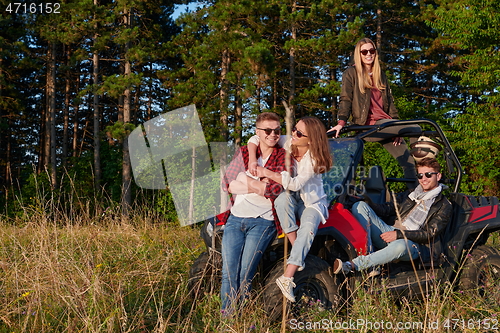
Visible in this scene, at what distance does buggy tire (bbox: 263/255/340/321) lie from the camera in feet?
11.2

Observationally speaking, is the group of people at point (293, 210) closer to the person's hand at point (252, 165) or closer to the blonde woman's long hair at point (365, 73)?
the person's hand at point (252, 165)

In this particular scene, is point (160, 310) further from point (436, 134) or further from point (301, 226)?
point (436, 134)

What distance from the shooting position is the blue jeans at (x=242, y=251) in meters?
3.48

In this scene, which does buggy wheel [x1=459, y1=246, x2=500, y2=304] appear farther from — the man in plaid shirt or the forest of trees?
the forest of trees

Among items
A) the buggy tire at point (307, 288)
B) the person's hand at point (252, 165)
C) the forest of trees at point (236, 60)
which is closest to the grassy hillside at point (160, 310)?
the buggy tire at point (307, 288)

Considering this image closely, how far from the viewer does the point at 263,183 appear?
3.54m

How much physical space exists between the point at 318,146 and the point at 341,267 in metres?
0.92

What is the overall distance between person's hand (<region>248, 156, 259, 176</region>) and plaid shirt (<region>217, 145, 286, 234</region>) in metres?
0.10

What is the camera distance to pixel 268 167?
3.71m

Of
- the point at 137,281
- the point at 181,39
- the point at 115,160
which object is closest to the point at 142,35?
the point at 181,39

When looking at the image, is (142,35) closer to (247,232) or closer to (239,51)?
(239,51)

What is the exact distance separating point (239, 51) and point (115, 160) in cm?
918

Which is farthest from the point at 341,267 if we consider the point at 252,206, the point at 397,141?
the point at 397,141

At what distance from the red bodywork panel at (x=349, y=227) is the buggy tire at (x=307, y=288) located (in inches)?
11.2
